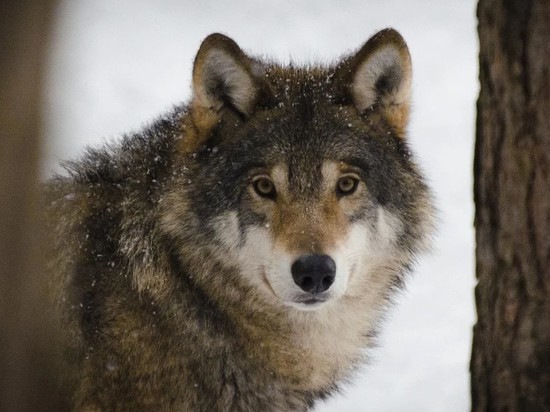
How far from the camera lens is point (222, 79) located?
4.75 meters

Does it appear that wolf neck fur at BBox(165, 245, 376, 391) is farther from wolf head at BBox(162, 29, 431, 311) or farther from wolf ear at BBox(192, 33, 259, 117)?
wolf ear at BBox(192, 33, 259, 117)

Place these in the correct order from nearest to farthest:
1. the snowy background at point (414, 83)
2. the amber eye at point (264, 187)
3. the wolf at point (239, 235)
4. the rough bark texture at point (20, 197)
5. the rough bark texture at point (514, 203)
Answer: the rough bark texture at point (20, 197) < the rough bark texture at point (514, 203) < the wolf at point (239, 235) < the amber eye at point (264, 187) < the snowy background at point (414, 83)

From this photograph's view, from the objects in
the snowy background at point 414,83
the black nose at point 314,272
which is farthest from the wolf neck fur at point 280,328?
the snowy background at point 414,83

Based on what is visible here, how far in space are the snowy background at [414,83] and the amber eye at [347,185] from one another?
2052mm

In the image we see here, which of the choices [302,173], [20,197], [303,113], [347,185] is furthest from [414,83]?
[20,197]

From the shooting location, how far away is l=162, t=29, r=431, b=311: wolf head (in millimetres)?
4477

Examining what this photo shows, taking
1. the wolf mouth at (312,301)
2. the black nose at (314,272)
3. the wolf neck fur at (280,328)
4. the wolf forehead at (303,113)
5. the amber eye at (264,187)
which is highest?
the wolf forehead at (303,113)

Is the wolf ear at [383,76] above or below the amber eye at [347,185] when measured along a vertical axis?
above

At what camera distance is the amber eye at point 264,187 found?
458 centimetres

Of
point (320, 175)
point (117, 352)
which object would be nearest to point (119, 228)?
point (117, 352)

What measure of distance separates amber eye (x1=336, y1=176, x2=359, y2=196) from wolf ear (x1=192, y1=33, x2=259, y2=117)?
65cm

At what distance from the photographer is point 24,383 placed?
383 centimetres

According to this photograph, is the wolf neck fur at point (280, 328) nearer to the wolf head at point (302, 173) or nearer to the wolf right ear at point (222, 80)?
the wolf head at point (302, 173)

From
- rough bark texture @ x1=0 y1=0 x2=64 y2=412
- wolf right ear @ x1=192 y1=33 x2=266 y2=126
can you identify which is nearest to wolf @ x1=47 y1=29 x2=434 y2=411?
wolf right ear @ x1=192 y1=33 x2=266 y2=126
